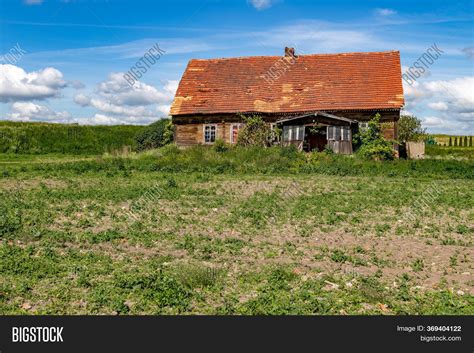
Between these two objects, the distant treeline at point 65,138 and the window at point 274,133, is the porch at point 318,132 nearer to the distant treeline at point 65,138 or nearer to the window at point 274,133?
the window at point 274,133

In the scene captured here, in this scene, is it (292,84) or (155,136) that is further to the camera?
(155,136)

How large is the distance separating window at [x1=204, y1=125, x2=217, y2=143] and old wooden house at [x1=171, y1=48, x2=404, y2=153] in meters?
0.07

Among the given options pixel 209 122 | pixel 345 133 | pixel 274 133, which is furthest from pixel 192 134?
pixel 345 133

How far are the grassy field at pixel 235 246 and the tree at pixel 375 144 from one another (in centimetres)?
1058

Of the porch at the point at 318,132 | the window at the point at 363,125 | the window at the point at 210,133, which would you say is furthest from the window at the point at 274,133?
the window at the point at 363,125

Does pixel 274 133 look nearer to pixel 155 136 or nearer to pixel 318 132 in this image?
pixel 318 132

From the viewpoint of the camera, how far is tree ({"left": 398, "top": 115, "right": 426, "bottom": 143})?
4084cm

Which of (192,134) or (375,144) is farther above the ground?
(192,134)

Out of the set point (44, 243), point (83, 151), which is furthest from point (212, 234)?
point (83, 151)

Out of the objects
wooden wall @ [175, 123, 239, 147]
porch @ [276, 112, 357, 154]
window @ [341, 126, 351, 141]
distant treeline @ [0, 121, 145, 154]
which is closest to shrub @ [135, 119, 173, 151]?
distant treeline @ [0, 121, 145, 154]

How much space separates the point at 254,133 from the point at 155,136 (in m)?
10.1

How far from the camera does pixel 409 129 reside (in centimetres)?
4162

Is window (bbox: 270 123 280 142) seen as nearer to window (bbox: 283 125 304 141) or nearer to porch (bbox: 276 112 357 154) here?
porch (bbox: 276 112 357 154)
